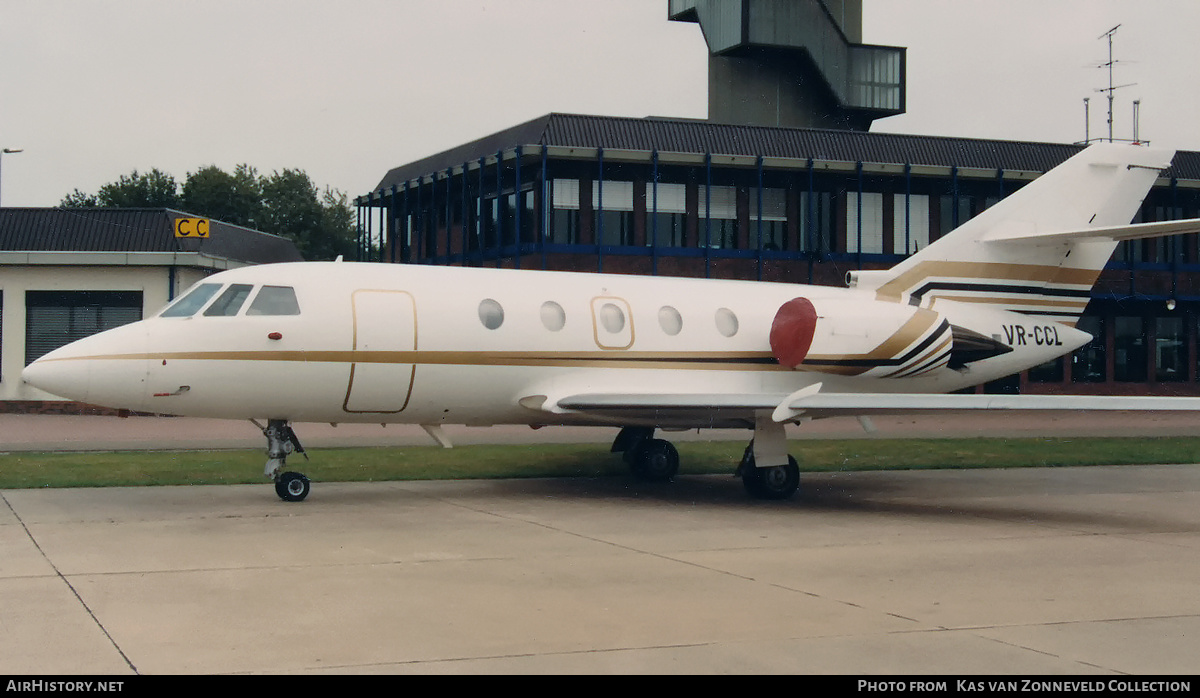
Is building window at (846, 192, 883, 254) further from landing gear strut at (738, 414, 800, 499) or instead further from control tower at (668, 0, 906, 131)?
landing gear strut at (738, 414, 800, 499)

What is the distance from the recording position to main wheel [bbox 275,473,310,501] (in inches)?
573

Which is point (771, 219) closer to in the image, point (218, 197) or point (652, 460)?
point (652, 460)

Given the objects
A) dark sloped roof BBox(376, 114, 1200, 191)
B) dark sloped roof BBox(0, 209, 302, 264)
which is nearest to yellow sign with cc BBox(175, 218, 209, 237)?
dark sloped roof BBox(0, 209, 302, 264)

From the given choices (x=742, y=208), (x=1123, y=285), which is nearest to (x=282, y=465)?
(x=742, y=208)

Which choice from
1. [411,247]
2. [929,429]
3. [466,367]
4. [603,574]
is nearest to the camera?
[603,574]

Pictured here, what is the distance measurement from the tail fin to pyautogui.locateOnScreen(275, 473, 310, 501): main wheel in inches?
337

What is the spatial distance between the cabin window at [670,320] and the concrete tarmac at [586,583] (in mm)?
2190

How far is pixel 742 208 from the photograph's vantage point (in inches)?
1377

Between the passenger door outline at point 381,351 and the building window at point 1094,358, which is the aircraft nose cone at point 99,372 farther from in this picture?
the building window at point 1094,358

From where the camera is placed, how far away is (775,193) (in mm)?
35406

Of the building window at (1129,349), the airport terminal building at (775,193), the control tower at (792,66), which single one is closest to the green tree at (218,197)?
the airport terminal building at (775,193)

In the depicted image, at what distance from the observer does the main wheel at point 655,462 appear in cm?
1806

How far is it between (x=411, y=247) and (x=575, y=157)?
34.3ft
